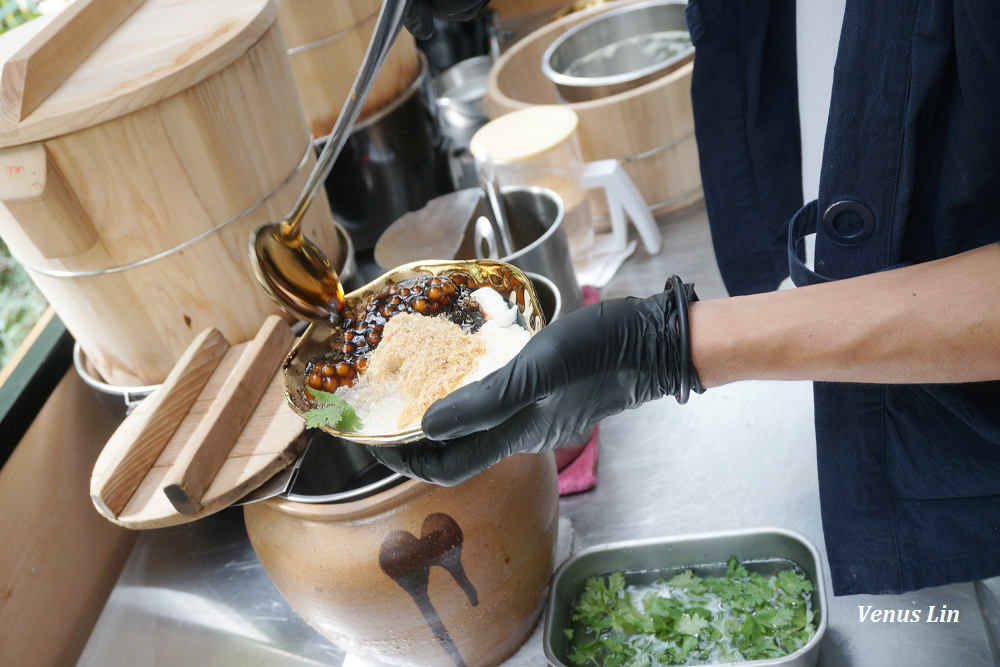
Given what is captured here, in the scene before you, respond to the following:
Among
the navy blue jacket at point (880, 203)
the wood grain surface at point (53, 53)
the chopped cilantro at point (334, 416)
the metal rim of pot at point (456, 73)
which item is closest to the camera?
the navy blue jacket at point (880, 203)

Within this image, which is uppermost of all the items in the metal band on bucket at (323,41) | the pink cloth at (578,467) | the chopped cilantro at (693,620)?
the metal band on bucket at (323,41)

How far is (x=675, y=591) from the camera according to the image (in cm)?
103

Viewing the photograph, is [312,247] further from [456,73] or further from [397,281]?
[456,73]

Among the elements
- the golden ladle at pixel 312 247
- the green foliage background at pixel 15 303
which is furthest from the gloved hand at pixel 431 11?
the green foliage background at pixel 15 303

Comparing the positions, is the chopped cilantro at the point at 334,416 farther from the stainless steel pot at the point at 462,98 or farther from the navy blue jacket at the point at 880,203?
the stainless steel pot at the point at 462,98

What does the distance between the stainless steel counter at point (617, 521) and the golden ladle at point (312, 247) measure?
0.51 metres

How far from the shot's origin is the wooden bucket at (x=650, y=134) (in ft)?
5.01

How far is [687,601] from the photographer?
3.30 feet

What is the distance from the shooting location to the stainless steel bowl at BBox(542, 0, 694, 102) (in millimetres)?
1765

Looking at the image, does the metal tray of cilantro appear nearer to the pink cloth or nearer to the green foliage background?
the pink cloth

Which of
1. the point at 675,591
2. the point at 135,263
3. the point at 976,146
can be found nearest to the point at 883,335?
the point at 976,146

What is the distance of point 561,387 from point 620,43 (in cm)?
130

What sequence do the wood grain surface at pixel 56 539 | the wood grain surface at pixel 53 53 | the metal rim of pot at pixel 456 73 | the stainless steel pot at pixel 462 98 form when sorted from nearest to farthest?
1. the wood grain surface at pixel 53 53
2. the wood grain surface at pixel 56 539
3. the stainless steel pot at pixel 462 98
4. the metal rim of pot at pixel 456 73
